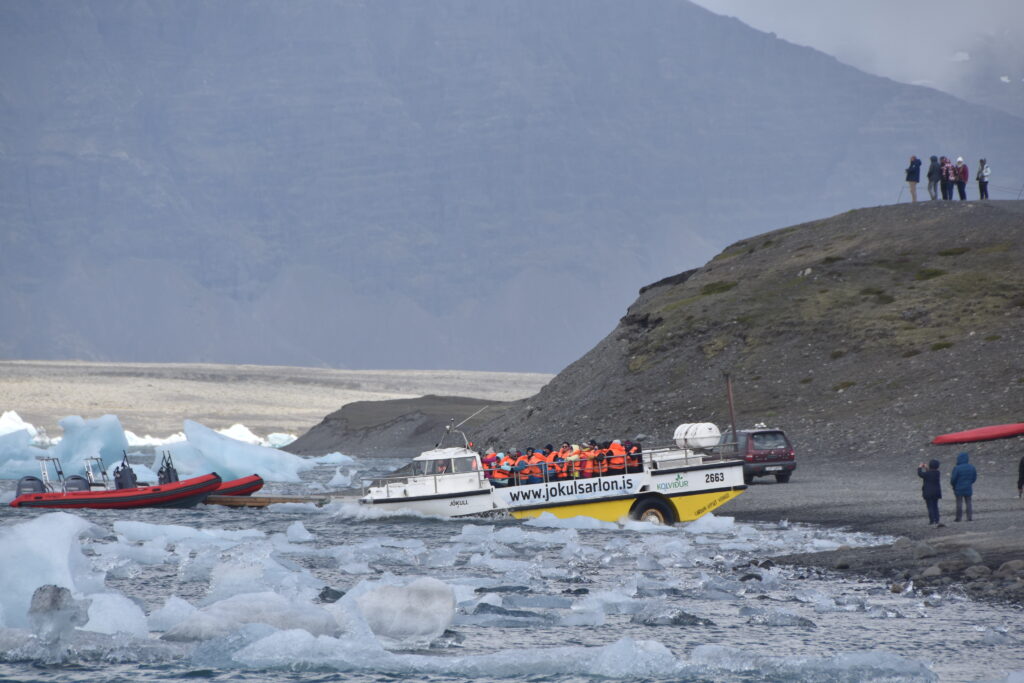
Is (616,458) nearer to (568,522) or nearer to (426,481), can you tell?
(568,522)

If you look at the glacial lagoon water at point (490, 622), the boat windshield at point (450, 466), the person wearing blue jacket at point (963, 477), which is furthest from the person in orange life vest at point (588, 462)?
the person wearing blue jacket at point (963, 477)

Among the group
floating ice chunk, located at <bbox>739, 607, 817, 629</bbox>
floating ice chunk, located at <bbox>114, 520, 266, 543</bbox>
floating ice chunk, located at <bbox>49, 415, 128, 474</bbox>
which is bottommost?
floating ice chunk, located at <bbox>739, 607, 817, 629</bbox>

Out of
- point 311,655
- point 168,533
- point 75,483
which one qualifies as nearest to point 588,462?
point 168,533

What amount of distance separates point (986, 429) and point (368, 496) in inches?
738

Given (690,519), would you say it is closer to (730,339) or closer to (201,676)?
(201,676)

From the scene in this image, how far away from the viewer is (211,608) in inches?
657

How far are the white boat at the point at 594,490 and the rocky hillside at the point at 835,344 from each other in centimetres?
1462

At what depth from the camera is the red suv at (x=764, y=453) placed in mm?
36781

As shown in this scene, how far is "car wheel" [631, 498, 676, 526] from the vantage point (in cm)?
2852

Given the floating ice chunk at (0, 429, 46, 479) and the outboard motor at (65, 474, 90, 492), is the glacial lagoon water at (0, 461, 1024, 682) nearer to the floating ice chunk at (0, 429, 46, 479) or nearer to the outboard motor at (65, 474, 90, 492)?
the outboard motor at (65, 474, 90, 492)

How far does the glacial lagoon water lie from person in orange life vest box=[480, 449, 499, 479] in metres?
6.05

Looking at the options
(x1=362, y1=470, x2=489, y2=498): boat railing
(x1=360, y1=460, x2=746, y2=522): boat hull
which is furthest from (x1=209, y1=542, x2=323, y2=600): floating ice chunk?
(x1=362, y1=470, x2=489, y2=498): boat railing

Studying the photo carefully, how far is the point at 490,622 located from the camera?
18.0 metres

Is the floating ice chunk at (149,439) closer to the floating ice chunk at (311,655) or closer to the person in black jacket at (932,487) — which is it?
the person in black jacket at (932,487)
